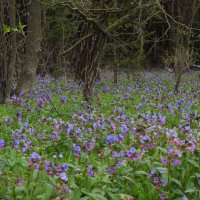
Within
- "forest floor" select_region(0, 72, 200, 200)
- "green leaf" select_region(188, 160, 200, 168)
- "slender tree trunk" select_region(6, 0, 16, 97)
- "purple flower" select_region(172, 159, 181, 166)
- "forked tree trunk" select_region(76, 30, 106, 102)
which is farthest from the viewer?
"forked tree trunk" select_region(76, 30, 106, 102)

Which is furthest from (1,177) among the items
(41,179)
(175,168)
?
(175,168)

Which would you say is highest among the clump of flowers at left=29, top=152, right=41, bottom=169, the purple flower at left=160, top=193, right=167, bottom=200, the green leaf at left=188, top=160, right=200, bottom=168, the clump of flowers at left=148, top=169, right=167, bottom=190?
the clump of flowers at left=29, top=152, right=41, bottom=169

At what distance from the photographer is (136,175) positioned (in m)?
3.75

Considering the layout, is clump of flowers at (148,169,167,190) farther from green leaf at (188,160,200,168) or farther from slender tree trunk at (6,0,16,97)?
slender tree trunk at (6,0,16,97)

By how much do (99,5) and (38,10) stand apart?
1409 mm

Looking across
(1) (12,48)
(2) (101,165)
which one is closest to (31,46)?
(1) (12,48)

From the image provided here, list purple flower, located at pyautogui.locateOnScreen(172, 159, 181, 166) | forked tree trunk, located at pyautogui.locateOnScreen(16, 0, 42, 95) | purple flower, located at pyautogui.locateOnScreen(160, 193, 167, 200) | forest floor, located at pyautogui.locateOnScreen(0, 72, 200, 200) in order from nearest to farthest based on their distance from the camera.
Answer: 1. forest floor, located at pyautogui.locateOnScreen(0, 72, 200, 200)
2. purple flower, located at pyautogui.locateOnScreen(160, 193, 167, 200)
3. purple flower, located at pyautogui.locateOnScreen(172, 159, 181, 166)
4. forked tree trunk, located at pyautogui.locateOnScreen(16, 0, 42, 95)

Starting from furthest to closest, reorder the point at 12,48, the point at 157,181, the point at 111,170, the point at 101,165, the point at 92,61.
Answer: the point at 92,61, the point at 12,48, the point at 101,165, the point at 111,170, the point at 157,181

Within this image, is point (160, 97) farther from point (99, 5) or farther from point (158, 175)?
point (158, 175)

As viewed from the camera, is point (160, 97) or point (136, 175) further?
point (160, 97)

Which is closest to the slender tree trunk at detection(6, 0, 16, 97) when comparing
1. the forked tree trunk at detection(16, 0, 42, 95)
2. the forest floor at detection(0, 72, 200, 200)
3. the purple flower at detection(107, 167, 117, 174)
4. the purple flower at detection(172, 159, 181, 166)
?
the forked tree trunk at detection(16, 0, 42, 95)

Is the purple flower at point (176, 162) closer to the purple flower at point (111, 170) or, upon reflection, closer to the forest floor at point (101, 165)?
the forest floor at point (101, 165)

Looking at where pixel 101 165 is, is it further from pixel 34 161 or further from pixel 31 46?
pixel 31 46

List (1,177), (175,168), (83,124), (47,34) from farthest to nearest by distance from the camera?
(47,34) < (83,124) < (175,168) < (1,177)
